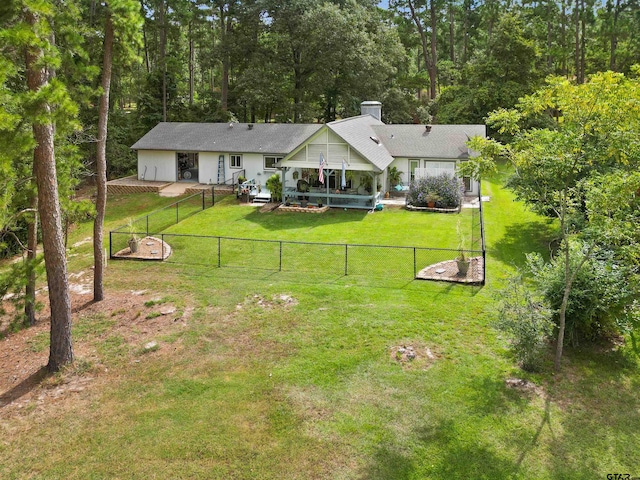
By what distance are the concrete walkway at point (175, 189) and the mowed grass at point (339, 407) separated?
59.4 feet

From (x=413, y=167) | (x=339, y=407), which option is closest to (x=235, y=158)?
(x=413, y=167)

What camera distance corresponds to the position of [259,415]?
9.43 m

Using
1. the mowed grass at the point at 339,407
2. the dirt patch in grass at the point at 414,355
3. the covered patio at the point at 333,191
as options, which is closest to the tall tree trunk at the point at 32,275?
the mowed grass at the point at 339,407

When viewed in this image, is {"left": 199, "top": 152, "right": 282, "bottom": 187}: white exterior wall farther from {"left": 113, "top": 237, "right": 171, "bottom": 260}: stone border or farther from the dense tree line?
{"left": 113, "top": 237, "right": 171, "bottom": 260}: stone border

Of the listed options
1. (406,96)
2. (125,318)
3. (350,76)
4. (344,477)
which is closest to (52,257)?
(125,318)

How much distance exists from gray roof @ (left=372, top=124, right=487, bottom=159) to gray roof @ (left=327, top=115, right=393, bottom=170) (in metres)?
0.74

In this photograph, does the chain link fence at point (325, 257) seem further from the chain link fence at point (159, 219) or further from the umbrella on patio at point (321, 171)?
the umbrella on patio at point (321, 171)

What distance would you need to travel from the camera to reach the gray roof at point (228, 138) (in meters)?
32.0

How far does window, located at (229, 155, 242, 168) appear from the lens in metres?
32.3

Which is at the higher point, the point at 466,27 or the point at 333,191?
the point at 466,27

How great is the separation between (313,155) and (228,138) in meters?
9.39

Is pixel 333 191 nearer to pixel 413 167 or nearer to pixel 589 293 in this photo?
pixel 413 167

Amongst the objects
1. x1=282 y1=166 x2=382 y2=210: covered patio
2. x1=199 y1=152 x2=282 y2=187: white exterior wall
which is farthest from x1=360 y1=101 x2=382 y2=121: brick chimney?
x1=282 y1=166 x2=382 y2=210: covered patio

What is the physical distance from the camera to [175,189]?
104 feet
